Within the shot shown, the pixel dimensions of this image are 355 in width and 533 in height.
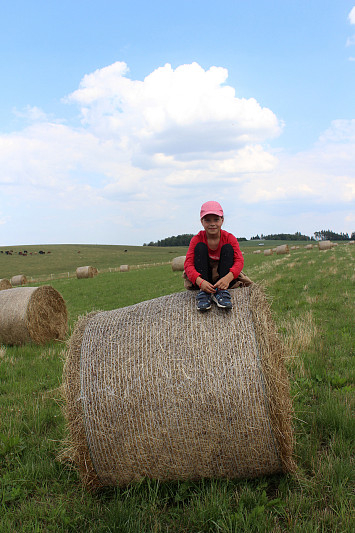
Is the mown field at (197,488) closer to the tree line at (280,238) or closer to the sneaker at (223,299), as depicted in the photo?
the sneaker at (223,299)

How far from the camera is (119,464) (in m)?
3.41

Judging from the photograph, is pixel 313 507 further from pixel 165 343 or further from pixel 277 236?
pixel 277 236

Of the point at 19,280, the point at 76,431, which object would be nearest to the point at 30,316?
the point at 76,431

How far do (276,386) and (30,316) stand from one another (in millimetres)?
7147

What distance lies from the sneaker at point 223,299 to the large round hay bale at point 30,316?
631 cm

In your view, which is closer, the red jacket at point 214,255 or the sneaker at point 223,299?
the sneaker at point 223,299

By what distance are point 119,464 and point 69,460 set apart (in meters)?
0.66

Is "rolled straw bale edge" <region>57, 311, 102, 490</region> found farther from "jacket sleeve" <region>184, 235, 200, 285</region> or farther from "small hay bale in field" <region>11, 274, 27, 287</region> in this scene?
"small hay bale in field" <region>11, 274, 27, 287</region>

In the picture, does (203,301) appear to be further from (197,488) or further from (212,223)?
(197,488)

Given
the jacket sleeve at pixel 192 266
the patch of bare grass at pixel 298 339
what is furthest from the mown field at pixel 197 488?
the jacket sleeve at pixel 192 266

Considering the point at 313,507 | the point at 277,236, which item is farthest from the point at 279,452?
the point at 277,236

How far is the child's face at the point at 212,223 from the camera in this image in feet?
14.9

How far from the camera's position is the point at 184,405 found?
10.8 ft

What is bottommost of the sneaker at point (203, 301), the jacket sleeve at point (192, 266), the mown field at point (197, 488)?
the mown field at point (197, 488)
